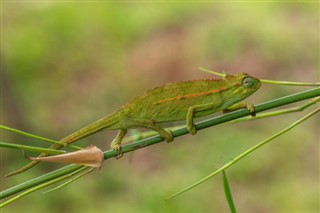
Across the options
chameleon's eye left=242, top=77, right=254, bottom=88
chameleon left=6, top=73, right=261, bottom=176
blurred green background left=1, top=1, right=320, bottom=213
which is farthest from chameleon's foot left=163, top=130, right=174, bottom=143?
blurred green background left=1, top=1, right=320, bottom=213

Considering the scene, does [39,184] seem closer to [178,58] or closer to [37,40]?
[178,58]

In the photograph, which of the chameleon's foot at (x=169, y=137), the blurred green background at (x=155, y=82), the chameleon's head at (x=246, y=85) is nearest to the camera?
the chameleon's foot at (x=169, y=137)

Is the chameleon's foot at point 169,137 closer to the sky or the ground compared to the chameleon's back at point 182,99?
closer to the ground

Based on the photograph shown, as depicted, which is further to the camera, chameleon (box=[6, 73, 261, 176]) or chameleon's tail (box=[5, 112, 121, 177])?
chameleon (box=[6, 73, 261, 176])

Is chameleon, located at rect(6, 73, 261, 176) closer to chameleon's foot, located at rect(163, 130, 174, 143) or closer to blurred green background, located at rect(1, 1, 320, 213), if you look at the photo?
chameleon's foot, located at rect(163, 130, 174, 143)

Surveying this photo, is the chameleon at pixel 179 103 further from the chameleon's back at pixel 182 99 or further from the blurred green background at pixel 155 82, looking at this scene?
the blurred green background at pixel 155 82

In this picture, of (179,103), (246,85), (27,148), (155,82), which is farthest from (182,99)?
(155,82)

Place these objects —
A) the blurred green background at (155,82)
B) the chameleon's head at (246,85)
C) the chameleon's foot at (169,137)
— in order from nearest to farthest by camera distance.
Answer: the chameleon's foot at (169,137) → the chameleon's head at (246,85) → the blurred green background at (155,82)

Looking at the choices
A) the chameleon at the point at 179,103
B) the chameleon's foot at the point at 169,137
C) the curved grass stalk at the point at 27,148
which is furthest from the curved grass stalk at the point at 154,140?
the chameleon at the point at 179,103
